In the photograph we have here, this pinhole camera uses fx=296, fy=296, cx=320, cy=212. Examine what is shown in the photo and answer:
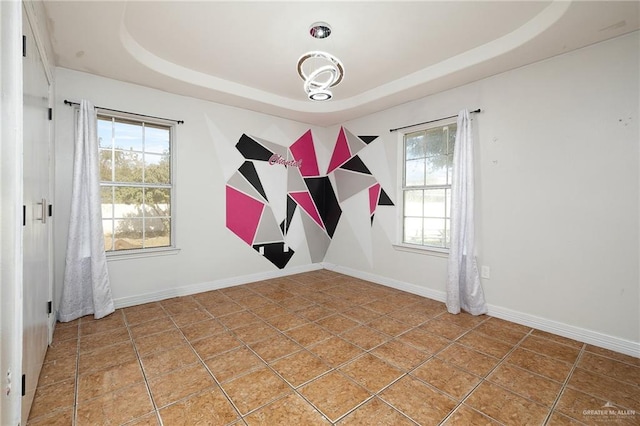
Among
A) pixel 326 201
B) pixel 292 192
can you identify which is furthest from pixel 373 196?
pixel 292 192

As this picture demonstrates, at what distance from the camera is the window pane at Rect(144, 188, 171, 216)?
12.1 feet

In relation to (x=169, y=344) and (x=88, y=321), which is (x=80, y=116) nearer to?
(x=88, y=321)

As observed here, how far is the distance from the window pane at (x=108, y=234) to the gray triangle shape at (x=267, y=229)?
179 cm

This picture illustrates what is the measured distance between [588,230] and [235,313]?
3517 mm

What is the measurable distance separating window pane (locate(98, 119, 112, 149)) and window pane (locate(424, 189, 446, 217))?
3.95 meters

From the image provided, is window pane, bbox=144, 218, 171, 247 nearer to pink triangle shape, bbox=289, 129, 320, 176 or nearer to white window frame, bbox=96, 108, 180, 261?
white window frame, bbox=96, 108, 180, 261

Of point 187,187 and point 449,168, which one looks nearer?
point 449,168

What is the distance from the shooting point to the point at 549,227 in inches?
112

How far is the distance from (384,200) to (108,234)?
11.7 ft

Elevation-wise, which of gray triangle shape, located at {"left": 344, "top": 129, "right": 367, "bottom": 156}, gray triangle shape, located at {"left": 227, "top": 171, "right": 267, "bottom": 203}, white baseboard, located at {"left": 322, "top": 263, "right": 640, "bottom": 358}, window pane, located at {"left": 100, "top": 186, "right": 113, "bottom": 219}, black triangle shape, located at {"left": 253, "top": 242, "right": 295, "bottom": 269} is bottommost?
white baseboard, located at {"left": 322, "top": 263, "right": 640, "bottom": 358}

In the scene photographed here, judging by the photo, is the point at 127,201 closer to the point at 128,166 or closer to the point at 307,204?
the point at 128,166

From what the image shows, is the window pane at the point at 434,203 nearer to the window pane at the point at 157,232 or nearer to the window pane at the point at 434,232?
the window pane at the point at 434,232

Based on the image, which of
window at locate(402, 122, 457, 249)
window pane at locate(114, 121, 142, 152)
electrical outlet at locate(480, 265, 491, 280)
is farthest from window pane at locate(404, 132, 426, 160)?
window pane at locate(114, 121, 142, 152)

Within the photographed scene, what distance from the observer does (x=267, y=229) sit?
4.64m
